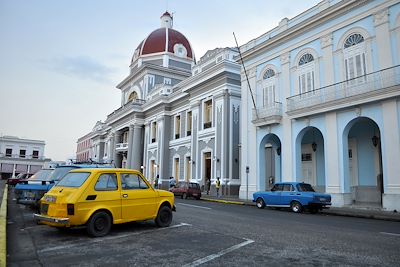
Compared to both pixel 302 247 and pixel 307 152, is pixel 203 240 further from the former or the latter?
pixel 307 152

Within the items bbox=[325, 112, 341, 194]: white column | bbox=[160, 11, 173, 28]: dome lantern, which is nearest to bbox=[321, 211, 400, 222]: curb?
bbox=[325, 112, 341, 194]: white column

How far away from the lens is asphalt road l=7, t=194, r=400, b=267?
18.7 ft

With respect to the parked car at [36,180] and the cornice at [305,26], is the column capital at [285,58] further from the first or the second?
the parked car at [36,180]

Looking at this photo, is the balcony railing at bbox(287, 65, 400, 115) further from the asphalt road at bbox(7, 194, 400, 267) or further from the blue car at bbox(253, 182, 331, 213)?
the asphalt road at bbox(7, 194, 400, 267)

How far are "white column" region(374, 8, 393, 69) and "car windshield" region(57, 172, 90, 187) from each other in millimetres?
14823

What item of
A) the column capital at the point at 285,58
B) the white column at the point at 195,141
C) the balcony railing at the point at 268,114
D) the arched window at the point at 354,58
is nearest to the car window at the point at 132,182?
the arched window at the point at 354,58

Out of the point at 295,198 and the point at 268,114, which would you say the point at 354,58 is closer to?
the point at 268,114

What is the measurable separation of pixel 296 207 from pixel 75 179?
11.0 m

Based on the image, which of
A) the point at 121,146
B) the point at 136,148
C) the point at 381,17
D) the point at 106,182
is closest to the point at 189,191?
the point at 381,17

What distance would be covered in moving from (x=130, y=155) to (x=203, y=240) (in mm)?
38745

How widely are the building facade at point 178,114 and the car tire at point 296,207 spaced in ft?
35.9

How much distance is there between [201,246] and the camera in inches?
266

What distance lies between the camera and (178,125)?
37375 millimetres

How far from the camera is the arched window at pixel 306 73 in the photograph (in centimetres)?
2034
